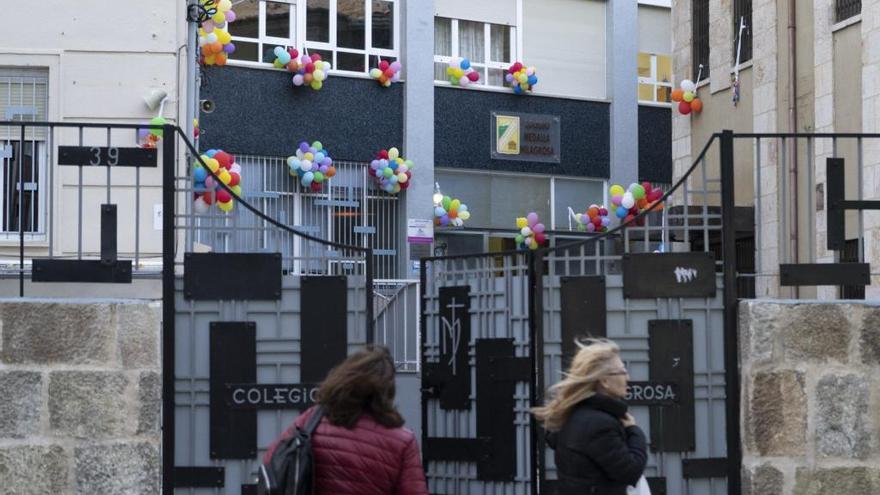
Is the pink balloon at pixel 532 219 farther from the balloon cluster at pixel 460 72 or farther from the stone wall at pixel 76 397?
the stone wall at pixel 76 397

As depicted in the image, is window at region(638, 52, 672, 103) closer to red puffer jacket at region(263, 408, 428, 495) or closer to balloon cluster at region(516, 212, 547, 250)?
balloon cluster at region(516, 212, 547, 250)

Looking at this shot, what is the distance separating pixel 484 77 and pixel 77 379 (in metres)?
18.1

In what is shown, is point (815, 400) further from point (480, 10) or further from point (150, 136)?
point (480, 10)

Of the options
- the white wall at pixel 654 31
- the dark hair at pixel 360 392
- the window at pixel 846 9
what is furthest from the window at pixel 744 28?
the dark hair at pixel 360 392

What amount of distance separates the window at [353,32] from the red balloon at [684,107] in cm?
530

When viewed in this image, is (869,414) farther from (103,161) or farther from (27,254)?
(27,254)

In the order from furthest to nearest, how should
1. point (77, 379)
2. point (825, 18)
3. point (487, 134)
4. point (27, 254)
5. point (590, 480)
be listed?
point (487, 134) < point (825, 18) < point (27, 254) < point (77, 379) < point (590, 480)

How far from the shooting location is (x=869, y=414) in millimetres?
8898

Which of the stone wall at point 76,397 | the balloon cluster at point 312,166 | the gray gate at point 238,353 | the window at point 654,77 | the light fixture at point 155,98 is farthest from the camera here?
the window at point 654,77

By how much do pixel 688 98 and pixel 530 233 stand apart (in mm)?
4238

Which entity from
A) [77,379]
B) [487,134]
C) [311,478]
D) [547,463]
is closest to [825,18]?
[487,134]

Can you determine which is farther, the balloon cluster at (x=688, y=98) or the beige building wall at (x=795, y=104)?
the balloon cluster at (x=688, y=98)

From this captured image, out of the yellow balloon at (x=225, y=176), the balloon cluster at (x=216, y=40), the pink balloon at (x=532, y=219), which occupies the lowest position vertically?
the pink balloon at (x=532, y=219)

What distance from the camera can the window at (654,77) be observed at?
27.8 metres
